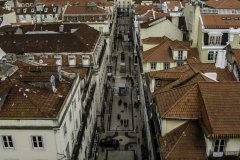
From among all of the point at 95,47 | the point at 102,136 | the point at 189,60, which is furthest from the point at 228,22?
the point at 102,136

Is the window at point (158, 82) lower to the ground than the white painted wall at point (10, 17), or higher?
lower

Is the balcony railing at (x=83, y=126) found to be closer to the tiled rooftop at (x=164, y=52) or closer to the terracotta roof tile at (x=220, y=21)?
the tiled rooftop at (x=164, y=52)

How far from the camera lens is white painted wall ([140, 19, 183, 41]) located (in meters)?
80.5

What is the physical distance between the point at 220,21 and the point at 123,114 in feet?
94.4

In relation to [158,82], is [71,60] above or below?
below

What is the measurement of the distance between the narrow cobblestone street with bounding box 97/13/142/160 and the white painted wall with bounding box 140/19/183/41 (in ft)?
54.3

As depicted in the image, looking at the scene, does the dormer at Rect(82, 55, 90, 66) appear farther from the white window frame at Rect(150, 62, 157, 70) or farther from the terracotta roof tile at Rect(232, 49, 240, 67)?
the terracotta roof tile at Rect(232, 49, 240, 67)

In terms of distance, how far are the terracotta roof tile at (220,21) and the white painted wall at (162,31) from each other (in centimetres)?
1070

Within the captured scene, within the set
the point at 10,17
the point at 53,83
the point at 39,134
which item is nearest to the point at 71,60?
the point at 53,83

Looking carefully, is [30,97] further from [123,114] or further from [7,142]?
[123,114]

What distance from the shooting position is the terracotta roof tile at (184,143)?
36312 millimetres

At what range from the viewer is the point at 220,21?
69812 mm

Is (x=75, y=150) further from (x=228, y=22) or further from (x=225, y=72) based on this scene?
(x=228, y=22)

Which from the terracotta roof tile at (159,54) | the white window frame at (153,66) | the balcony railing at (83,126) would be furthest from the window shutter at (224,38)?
the balcony railing at (83,126)
